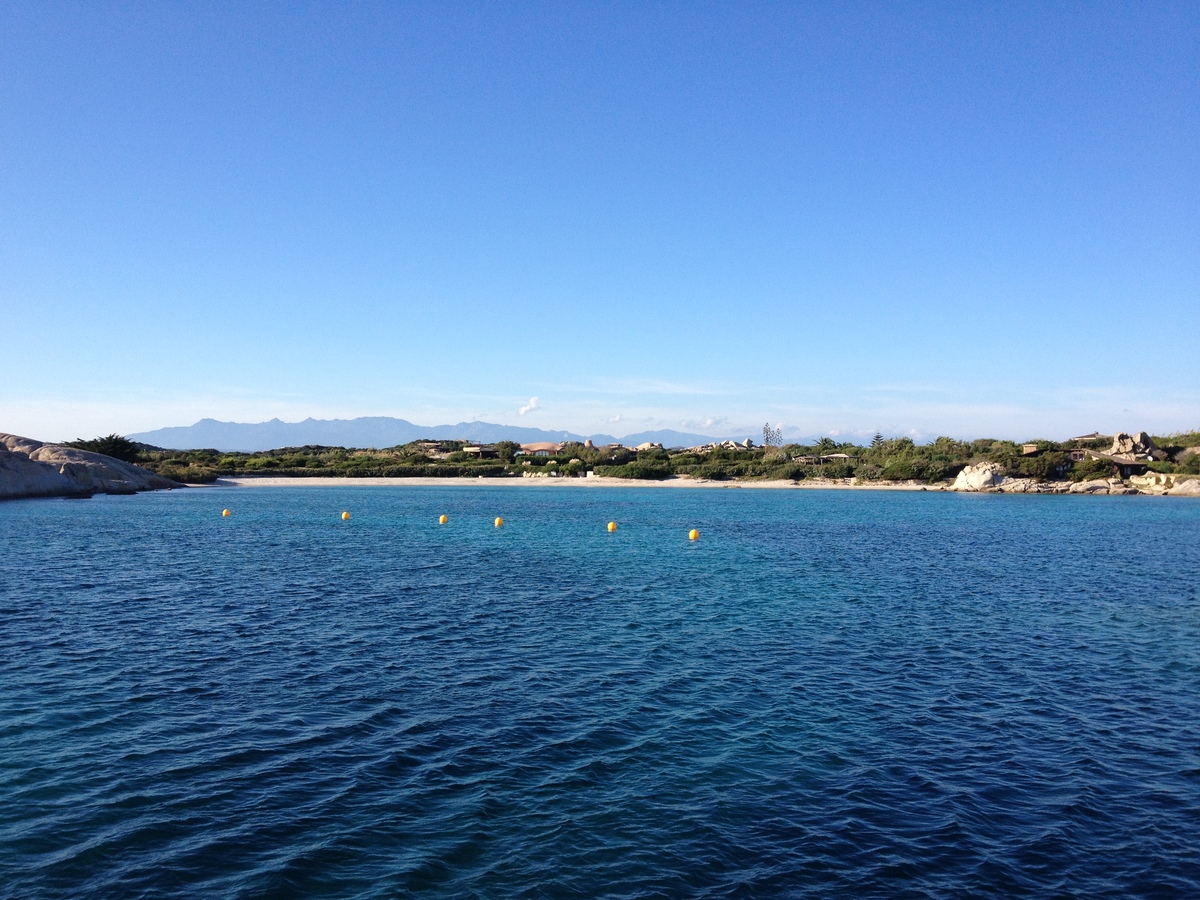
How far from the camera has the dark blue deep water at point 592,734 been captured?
8.30m

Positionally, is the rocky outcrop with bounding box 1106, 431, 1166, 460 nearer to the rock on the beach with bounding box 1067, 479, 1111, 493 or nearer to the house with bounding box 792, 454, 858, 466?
the rock on the beach with bounding box 1067, 479, 1111, 493

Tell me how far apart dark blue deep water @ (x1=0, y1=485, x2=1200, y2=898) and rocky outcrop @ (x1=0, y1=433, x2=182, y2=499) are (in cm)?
4689

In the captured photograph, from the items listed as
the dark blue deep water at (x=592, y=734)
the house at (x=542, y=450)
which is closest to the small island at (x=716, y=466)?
the house at (x=542, y=450)

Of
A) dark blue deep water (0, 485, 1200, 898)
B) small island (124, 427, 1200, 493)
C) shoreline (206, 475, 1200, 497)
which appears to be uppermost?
small island (124, 427, 1200, 493)

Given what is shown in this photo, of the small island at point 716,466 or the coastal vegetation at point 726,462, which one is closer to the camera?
the small island at point 716,466

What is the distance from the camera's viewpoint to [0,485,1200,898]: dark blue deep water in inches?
327

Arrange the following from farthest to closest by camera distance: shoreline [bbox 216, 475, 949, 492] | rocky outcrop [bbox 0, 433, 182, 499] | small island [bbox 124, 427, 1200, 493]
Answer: shoreline [bbox 216, 475, 949, 492] → small island [bbox 124, 427, 1200, 493] → rocky outcrop [bbox 0, 433, 182, 499]

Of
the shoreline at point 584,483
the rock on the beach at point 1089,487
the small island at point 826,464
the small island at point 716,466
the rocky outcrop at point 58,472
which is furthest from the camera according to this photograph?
the shoreline at point 584,483

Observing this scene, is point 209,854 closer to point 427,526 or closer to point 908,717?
point 908,717

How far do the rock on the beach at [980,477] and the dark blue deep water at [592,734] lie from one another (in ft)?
240

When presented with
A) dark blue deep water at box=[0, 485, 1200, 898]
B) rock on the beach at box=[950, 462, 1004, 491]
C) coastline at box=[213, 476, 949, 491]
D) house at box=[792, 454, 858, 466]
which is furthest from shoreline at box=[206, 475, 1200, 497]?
dark blue deep water at box=[0, 485, 1200, 898]

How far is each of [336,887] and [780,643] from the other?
12526mm

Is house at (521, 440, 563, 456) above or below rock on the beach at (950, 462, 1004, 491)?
above

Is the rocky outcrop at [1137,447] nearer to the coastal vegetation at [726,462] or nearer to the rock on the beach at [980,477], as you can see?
the coastal vegetation at [726,462]
